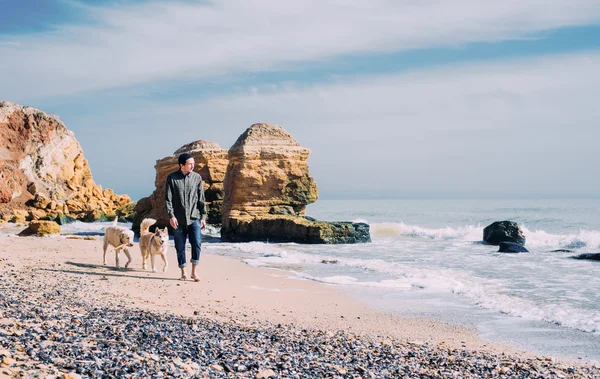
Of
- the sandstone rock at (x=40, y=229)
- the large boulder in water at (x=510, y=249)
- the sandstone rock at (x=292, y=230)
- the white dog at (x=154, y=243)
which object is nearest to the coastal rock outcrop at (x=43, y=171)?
the sandstone rock at (x=292, y=230)

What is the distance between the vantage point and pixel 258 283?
32.9 ft

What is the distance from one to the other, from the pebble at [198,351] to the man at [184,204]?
2.78 meters

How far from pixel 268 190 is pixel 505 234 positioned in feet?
32.3

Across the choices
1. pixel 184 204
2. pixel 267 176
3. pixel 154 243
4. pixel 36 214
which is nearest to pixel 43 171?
pixel 36 214

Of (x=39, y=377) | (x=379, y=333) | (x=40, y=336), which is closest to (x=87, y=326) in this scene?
A: (x=40, y=336)

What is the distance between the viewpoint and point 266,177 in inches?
918

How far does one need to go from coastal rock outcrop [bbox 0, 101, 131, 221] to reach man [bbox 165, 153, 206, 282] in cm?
2865

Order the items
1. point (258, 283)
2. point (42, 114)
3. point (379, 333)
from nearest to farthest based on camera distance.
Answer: point (379, 333) → point (258, 283) → point (42, 114)

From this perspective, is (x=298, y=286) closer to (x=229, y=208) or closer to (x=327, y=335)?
(x=327, y=335)

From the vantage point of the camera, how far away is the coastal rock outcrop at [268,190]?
21297 mm

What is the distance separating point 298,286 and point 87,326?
17.4ft

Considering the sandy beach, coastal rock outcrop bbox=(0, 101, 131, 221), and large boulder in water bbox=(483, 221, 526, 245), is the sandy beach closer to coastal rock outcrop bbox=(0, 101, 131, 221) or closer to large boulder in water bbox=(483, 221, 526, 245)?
large boulder in water bbox=(483, 221, 526, 245)

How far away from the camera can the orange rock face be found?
2288cm

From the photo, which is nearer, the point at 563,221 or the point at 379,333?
the point at 379,333
